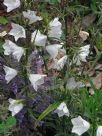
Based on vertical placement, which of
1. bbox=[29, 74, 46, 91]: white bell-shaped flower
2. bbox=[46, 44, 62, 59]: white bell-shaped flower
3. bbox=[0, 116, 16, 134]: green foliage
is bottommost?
bbox=[0, 116, 16, 134]: green foliage

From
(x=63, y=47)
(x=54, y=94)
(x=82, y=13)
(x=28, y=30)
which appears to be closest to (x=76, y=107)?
(x=54, y=94)

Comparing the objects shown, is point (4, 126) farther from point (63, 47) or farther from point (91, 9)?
point (91, 9)

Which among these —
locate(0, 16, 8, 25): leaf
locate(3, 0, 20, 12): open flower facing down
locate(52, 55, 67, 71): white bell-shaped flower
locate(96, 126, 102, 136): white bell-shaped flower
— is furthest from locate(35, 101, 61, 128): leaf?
locate(0, 16, 8, 25): leaf

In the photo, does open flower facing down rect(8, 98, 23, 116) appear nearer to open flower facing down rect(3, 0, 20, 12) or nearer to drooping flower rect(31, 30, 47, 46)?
drooping flower rect(31, 30, 47, 46)

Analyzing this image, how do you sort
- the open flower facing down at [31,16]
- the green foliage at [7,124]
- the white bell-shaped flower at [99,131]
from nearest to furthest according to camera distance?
the open flower facing down at [31,16]
the white bell-shaped flower at [99,131]
the green foliage at [7,124]

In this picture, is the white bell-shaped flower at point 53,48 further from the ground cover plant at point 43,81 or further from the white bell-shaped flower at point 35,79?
the white bell-shaped flower at point 35,79

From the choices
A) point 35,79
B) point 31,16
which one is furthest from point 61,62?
point 31,16

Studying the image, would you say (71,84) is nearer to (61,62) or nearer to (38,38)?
(61,62)

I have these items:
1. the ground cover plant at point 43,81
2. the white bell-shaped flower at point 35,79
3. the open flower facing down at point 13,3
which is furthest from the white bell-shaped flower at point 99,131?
the open flower facing down at point 13,3
